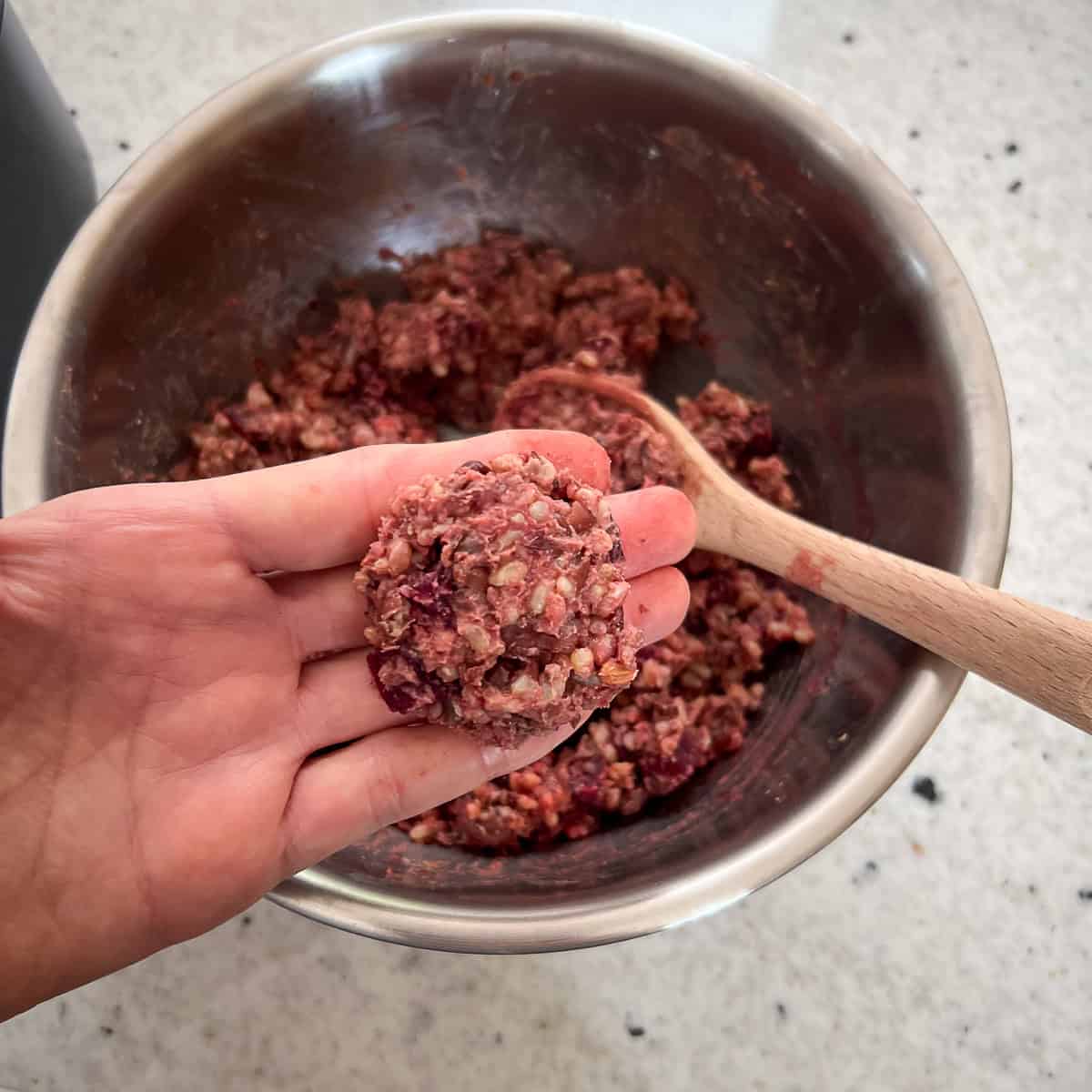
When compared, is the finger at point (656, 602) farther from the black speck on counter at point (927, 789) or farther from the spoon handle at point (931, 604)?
the black speck on counter at point (927, 789)

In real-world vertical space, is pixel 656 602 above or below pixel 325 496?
below

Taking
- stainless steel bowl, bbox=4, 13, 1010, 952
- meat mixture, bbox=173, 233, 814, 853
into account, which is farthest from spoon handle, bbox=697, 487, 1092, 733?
meat mixture, bbox=173, 233, 814, 853

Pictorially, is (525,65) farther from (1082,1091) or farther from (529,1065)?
(1082,1091)

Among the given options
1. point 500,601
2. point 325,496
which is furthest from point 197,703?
point 500,601

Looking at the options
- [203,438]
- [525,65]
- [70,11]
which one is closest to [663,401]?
[525,65]

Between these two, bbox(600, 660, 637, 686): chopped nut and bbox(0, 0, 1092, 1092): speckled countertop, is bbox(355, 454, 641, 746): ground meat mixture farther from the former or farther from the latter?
bbox(0, 0, 1092, 1092): speckled countertop

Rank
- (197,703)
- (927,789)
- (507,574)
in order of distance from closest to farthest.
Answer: (507,574) → (197,703) → (927,789)

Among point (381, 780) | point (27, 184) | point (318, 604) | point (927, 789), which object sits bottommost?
point (927, 789)

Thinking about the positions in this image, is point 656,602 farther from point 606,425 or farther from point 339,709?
point 339,709
